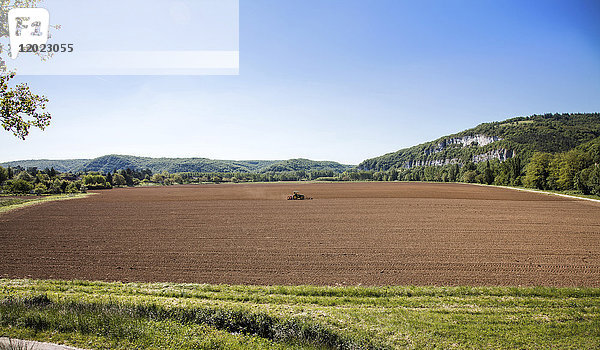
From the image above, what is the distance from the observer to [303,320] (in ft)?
30.9

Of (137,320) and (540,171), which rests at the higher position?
(540,171)

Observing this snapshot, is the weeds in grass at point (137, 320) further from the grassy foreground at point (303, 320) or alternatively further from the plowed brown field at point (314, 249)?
the plowed brown field at point (314, 249)

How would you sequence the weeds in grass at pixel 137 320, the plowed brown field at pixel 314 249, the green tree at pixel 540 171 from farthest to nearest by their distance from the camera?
the green tree at pixel 540 171, the plowed brown field at pixel 314 249, the weeds in grass at pixel 137 320

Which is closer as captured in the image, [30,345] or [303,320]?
[30,345]

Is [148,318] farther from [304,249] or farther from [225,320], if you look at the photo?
[304,249]

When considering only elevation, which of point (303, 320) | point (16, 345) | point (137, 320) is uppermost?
point (16, 345)

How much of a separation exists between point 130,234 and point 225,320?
24.6 meters

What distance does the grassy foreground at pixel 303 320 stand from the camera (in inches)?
304

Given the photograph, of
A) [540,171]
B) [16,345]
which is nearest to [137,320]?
[16,345]

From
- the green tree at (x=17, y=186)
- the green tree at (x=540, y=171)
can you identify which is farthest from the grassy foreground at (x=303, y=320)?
the green tree at (x=540, y=171)

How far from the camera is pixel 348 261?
→ 66.9 ft

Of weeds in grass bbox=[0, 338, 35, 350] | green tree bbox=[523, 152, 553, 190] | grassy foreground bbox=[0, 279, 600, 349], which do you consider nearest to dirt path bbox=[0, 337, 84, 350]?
weeds in grass bbox=[0, 338, 35, 350]

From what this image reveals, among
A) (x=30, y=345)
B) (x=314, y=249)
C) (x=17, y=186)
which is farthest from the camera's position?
(x=17, y=186)

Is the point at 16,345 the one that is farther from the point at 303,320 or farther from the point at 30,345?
the point at 303,320
